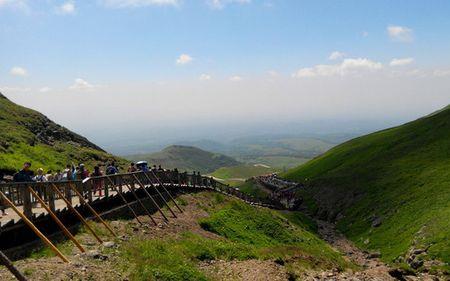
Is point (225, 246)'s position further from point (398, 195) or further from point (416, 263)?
point (398, 195)

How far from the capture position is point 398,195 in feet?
163

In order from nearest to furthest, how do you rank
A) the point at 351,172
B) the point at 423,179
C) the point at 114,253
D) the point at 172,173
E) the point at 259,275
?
1. the point at 114,253
2. the point at 259,275
3. the point at 172,173
4. the point at 423,179
5. the point at 351,172

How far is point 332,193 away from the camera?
64.9m

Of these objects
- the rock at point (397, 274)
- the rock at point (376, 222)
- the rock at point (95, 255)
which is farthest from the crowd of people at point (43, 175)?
the rock at point (376, 222)

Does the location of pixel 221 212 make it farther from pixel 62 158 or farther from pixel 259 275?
A: pixel 62 158

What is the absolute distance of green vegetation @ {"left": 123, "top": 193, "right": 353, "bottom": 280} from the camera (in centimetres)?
2142

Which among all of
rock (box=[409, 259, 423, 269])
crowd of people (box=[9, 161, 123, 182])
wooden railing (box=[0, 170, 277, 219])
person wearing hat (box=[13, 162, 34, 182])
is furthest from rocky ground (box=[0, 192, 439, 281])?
crowd of people (box=[9, 161, 123, 182])

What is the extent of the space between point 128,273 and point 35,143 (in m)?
54.6

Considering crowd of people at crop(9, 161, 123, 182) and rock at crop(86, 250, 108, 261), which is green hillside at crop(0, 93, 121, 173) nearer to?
crowd of people at crop(9, 161, 123, 182)

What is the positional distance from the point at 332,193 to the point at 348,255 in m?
25.8

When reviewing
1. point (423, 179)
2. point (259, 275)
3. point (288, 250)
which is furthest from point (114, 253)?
point (423, 179)

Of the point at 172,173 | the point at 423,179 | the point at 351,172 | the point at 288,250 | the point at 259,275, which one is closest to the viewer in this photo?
the point at 259,275

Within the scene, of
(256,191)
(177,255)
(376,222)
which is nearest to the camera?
(177,255)

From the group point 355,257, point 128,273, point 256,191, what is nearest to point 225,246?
point 128,273
